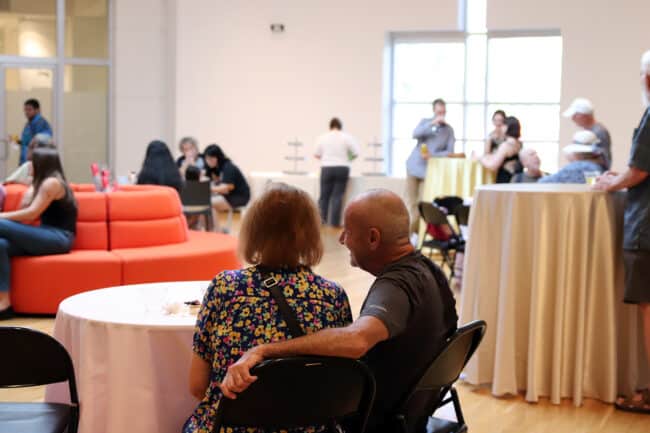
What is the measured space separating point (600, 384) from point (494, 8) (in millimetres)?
10027

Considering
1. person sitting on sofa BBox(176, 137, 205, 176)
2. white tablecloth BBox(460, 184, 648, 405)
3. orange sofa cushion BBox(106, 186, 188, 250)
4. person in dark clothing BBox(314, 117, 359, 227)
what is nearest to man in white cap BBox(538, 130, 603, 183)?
white tablecloth BBox(460, 184, 648, 405)

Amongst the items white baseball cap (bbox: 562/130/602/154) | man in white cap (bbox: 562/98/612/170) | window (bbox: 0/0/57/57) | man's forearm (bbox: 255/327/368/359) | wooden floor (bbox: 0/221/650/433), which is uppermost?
window (bbox: 0/0/57/57)

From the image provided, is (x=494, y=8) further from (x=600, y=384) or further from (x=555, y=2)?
(x=600, y=384)

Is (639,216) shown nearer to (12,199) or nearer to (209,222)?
(12,199)

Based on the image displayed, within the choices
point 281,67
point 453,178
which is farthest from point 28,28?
point 453,178

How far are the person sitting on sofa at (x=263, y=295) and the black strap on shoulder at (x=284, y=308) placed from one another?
0.01 metres

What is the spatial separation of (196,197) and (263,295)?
22.7 ft

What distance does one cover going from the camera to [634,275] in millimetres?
4402

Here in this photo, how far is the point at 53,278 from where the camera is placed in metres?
6.54

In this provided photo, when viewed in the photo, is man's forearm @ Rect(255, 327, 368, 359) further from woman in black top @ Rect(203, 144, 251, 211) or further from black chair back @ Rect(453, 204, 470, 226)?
woman in black top @ Rect(203, 144, 251, 211)

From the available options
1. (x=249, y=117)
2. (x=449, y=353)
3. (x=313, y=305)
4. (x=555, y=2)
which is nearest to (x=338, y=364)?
(x=313, y=305)

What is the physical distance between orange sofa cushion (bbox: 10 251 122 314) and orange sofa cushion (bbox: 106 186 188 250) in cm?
45

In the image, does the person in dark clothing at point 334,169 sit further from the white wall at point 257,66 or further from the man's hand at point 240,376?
the man's hand at point 240,376

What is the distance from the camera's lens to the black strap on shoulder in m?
2.39
